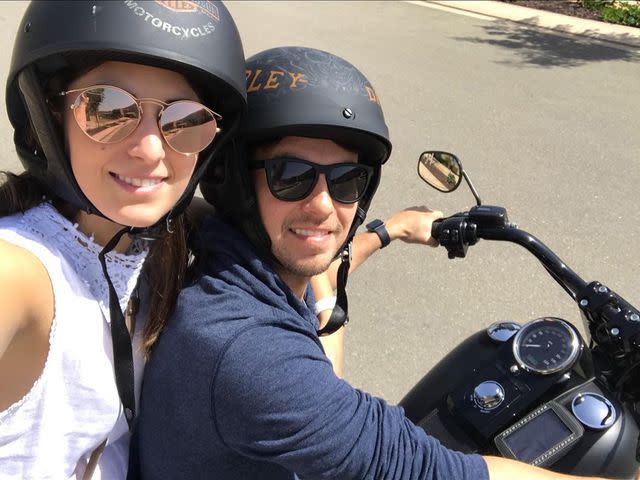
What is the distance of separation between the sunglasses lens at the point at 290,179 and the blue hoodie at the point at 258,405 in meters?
0.19

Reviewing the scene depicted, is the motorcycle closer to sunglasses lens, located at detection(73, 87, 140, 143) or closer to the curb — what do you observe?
sunglasses lens, located at detection(73, 87, 140, 143)

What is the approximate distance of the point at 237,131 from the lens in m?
1.74

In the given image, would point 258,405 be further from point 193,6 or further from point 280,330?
point 193,6

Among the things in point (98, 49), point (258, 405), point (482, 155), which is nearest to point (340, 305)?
point (258, 405)

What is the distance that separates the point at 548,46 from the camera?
8922 mm

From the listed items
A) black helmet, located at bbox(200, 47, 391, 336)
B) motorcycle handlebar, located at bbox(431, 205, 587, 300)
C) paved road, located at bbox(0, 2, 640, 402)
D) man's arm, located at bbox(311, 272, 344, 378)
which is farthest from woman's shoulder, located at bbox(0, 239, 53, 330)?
paved road, located at bbox(0, 2, 640, 402)

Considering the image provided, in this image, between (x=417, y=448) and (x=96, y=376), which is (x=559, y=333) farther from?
(x=96, y=376)

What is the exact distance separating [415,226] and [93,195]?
44.6 inches

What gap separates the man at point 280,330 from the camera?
4.53 ft

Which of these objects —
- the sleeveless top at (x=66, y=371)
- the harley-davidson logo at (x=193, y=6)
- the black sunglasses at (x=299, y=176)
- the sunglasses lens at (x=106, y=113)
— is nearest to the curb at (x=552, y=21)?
the black sunglasses at (x=299, y=176)

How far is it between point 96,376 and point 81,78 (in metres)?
0.65

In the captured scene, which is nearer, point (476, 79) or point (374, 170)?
point (374, 170)

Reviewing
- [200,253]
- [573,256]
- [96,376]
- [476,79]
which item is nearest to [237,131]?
[200,253]

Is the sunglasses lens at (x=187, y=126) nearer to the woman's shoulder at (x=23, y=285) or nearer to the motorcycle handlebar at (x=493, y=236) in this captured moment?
the woman's shoulder at (x=23, y=285)
